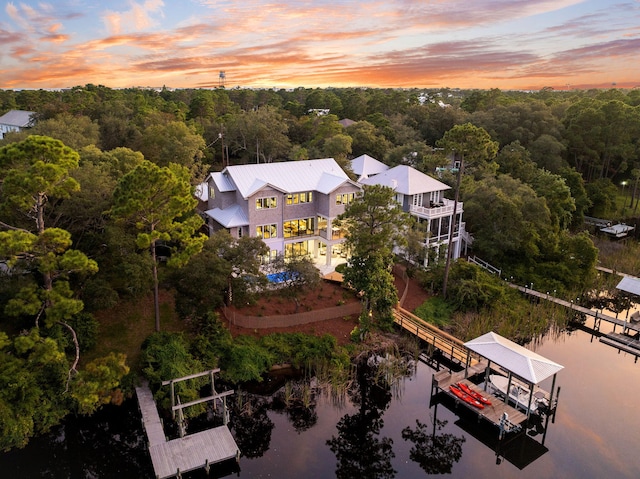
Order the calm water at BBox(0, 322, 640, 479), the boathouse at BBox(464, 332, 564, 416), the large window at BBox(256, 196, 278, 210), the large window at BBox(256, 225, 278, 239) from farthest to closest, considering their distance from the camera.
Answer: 1. the large window at BBox(256, 225, 278, 239)
2. the large window at BBox(256, 196, 278, 210)
3. the boathouse at BBox(464, 332, 564, 416)
4. the calm water at BBox(0, 322, 640, 479)

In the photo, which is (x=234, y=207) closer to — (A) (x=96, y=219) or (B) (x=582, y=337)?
(A) (x=96, y=219)

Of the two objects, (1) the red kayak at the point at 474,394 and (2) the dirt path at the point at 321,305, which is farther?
(2) the dirt path at the point at 321,305

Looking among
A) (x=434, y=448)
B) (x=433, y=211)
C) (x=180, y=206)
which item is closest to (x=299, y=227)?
(x=433, y=211)

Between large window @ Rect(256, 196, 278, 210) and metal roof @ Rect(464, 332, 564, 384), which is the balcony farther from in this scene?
metal roof @ Rect(464, 332, 564, 384)

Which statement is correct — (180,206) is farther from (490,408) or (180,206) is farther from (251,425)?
(490,408)

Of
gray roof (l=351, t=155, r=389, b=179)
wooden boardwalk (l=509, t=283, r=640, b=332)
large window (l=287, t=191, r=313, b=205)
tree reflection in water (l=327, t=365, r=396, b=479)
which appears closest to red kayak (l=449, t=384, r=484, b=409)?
tree reflection in water (l=327, t=365, r=396, b=479)

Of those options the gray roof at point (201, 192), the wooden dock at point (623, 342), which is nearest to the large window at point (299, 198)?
the gray roof at point (201, 192)

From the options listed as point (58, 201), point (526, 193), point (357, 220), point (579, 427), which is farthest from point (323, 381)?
point (526, 193)

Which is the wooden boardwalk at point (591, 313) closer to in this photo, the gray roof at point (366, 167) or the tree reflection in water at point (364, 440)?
the tree reflection in water at point (364, 440)
